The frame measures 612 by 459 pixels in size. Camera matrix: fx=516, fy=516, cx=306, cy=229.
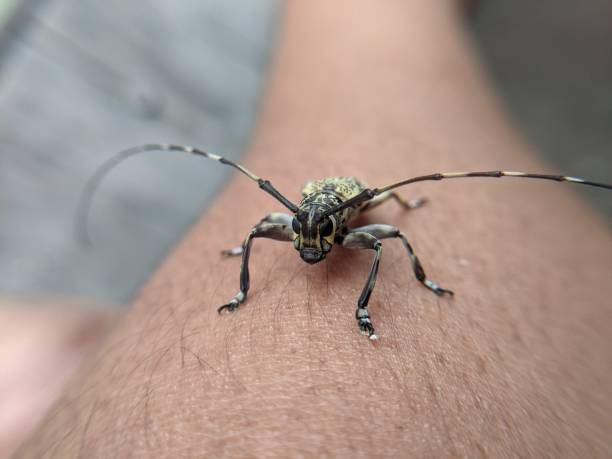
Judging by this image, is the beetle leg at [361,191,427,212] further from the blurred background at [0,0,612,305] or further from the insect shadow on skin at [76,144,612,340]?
the blurred background at [0,0,612,305]

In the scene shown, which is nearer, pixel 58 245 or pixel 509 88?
pixel 58 245

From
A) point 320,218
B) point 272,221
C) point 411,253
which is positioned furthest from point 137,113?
point 411,253

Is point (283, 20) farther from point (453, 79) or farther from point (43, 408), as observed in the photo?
point (43, 408)

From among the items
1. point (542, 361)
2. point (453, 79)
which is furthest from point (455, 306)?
point (453, 79)

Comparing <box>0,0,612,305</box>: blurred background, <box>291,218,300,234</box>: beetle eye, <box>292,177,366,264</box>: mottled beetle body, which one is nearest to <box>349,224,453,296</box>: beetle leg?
<box>292,177,366,264</box>: mottled beetle body

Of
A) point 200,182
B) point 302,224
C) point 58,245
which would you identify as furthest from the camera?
point 200,182

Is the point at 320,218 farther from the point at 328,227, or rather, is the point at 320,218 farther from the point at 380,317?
the point at 380,317
